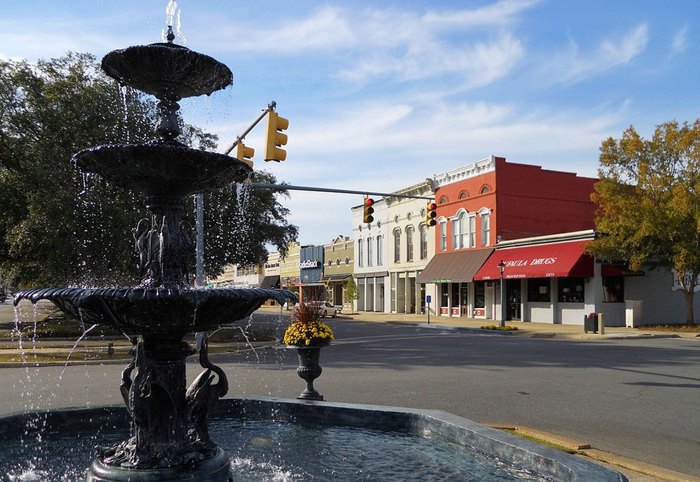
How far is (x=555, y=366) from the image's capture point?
661 inches

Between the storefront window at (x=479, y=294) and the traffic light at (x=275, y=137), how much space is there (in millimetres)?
28970

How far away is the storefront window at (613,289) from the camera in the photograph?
114 ft

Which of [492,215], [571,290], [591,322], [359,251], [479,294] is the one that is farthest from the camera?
[359,251]

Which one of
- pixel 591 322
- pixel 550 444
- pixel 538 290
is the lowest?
pixel 550 444

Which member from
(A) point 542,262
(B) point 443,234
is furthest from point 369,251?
(A) point 542,262

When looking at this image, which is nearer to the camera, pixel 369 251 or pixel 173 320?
pixel 173 320

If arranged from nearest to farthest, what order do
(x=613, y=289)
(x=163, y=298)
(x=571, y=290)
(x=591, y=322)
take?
(x=163, y=298) → (x=591, y=322) → (x=613, y=289) → (x=571, y=290)

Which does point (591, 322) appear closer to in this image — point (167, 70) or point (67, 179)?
point (67, 179)

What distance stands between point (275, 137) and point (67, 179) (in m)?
12.0

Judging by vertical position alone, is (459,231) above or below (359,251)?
above

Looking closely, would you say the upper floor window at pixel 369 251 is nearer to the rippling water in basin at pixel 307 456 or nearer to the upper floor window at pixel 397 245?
the upper floor window at pixel 397 245

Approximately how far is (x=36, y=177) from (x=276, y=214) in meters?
13.2

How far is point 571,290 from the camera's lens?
35.5 m

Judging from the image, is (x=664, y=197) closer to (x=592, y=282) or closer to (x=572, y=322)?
(x=592, y=282)
